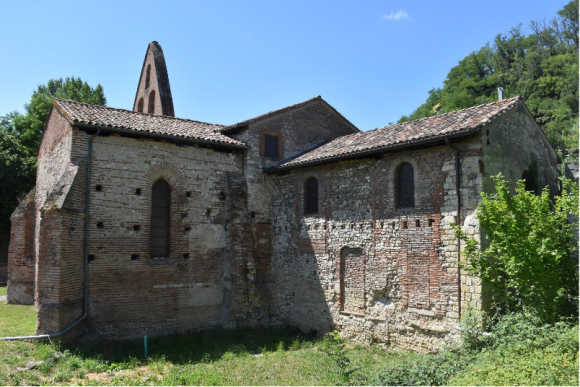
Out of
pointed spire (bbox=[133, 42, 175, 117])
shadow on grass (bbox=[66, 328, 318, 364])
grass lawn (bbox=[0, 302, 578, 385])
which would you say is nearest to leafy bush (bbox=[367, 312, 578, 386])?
grass lawn (bbox=[0, 302, 578, 385])

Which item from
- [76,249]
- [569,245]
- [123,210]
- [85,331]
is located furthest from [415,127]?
[85,331]

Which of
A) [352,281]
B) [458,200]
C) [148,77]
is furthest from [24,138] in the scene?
[458,200]

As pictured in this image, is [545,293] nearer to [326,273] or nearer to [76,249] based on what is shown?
[326,273]

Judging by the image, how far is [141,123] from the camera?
550 inches

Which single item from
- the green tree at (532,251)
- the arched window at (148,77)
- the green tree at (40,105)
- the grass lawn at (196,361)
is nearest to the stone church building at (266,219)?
the green tree at (532,251)

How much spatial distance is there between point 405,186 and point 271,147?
6.02m

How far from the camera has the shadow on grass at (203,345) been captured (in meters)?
11.1

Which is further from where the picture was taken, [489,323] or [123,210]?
[123,210]

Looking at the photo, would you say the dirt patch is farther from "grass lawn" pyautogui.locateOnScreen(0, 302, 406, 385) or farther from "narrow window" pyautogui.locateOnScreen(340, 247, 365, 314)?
"narrow window" pyautogui.locateOnScreen(340, 247, 365, 314)

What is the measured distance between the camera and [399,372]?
8.69 m

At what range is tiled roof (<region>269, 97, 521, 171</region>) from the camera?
34.6 feet

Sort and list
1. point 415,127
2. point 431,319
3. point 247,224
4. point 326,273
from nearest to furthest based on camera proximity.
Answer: point 431,319 → point 415,127 → point 326,273 → point 247,224

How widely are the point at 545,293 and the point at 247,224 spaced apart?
918 cm

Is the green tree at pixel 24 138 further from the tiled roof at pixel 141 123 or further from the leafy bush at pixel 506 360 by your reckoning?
the leafy bush at pixel 506 360
